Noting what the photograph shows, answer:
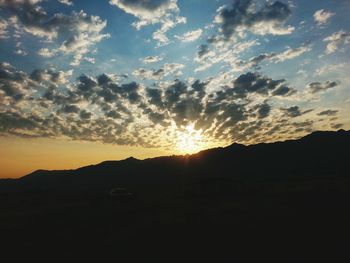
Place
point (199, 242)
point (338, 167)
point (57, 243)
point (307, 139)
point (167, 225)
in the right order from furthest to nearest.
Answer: point (307, 139) → point (338, 167) → point (167, 225) → point (57, 243) → point (199, 242)

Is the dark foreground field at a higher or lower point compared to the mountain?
lower

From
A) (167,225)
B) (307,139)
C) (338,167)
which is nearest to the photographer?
(167,225)

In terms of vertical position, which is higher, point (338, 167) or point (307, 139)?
point (307, 139)

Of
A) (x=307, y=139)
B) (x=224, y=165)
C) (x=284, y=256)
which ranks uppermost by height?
(x=307, y=139)

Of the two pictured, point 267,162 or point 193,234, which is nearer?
point 193,234

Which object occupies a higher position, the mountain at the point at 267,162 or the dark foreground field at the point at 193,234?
the mountain at the point at 267,162

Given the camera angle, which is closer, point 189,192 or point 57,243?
point 57,243

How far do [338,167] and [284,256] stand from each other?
449 feet

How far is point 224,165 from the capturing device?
175 m

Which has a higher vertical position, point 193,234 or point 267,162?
point 267,162

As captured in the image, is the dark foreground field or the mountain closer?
the dark foreground field

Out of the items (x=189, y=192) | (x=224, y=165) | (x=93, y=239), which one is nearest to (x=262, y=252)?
(x=93, y=239)

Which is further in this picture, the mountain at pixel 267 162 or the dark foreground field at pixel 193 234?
the mountain at pixel 267 162

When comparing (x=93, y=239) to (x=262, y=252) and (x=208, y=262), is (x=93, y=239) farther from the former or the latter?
(x=262, y=252)
